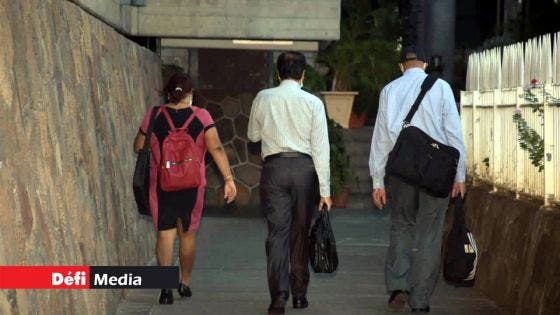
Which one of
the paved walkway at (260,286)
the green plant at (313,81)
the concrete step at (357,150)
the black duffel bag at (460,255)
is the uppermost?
the green plant at (313,81)

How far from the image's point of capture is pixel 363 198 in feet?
63.7

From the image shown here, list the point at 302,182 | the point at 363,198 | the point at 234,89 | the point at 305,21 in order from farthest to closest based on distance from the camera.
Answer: the point at 234,89 → the point at 363,198 → the point at 305,21 → the point at 302,182

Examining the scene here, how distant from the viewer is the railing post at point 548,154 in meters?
8.95

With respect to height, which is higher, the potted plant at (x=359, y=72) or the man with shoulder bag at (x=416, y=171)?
the potted plant at (x=359, y=72)

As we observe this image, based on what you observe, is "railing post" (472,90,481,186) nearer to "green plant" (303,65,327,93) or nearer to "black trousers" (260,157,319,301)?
"black trousers" (260,157,319,301)

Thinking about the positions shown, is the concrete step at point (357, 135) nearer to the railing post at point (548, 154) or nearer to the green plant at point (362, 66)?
the green plant at point (362, 66)

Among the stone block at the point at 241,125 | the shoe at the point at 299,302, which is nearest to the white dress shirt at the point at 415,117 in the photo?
the shoe at the point at 299,302

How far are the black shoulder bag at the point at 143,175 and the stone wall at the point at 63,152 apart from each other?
26 cm

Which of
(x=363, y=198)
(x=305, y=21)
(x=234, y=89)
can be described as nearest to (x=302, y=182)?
(x=305, y=21)

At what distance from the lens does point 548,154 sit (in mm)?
8992

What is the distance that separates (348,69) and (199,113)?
12.9 meters

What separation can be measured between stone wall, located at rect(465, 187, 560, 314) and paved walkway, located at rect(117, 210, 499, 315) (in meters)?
0.22

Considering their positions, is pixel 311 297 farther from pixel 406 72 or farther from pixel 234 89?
pixel 234 89

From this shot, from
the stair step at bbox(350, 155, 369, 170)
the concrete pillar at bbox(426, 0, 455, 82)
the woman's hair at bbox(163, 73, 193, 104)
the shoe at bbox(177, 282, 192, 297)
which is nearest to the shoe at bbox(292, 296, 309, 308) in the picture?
the shoe at bbox(177, 282, 192, 297)
